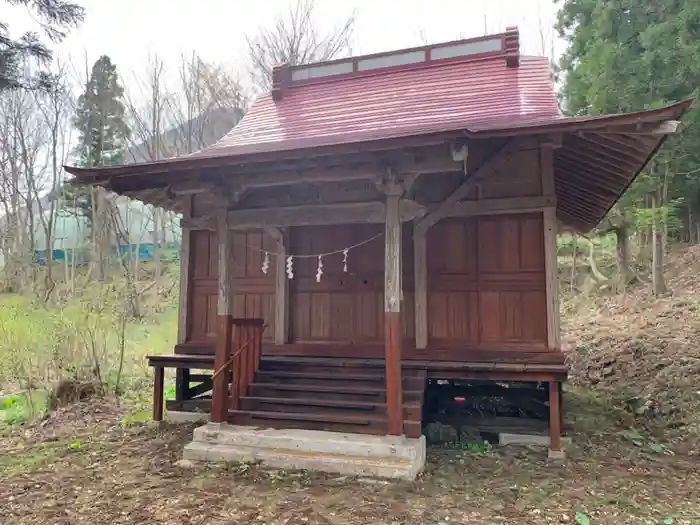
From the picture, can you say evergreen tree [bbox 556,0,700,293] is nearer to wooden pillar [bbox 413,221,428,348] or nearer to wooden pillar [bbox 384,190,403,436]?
wooden pillar [bbox 413,221,428,348]

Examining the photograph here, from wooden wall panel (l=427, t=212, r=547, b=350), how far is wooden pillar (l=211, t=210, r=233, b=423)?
2249 mm

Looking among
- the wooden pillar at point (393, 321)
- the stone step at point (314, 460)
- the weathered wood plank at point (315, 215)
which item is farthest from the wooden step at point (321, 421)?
the weathered wood plank at point (315, 215)

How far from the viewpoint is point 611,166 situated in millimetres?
5805

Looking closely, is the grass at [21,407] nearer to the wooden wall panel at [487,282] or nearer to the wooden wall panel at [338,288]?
the wooden wall panel at [338,288]

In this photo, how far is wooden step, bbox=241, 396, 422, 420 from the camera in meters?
5.06

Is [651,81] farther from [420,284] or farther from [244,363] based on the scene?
[244,363]

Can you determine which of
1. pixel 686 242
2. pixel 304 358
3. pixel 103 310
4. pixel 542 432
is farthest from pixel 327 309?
pixel 686 242

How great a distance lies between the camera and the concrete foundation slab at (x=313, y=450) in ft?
15.3

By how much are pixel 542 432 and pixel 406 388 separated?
157 centimetres

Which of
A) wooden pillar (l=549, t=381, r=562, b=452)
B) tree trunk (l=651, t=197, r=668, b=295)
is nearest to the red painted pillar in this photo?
wooden pillar (l=549, t=381, r=562, b=452)

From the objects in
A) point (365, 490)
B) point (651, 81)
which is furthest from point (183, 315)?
point (651, 81)

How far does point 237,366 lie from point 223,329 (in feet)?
1.45

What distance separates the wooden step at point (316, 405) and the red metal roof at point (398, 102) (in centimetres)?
277

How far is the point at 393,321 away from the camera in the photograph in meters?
4.94
